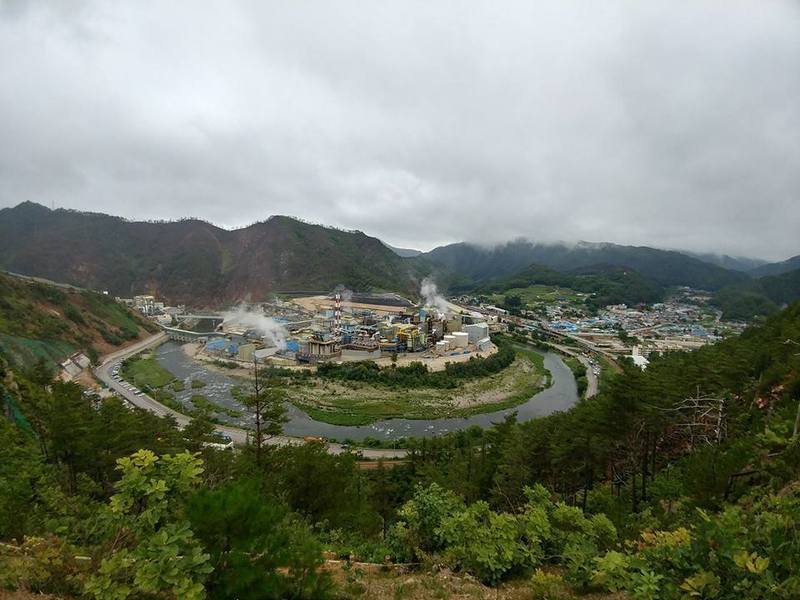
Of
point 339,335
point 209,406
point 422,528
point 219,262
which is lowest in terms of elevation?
point 209,406

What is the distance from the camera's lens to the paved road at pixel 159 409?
19648mm

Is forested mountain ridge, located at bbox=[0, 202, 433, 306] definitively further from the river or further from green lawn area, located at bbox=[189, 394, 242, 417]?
green lawn area, located at bbox=[189, 394, 242, 417]

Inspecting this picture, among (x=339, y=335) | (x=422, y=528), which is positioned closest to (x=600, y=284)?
(x=339, y=335)

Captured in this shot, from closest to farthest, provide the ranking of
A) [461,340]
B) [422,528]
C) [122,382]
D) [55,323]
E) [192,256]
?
[422,528] < [122,382] < [55,323] < [461,340] < [192,256]

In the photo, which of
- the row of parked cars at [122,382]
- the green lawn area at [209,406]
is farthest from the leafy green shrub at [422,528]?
the row of parked cars at [122,382]

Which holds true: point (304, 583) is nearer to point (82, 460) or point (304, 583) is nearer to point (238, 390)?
point (82, 460)

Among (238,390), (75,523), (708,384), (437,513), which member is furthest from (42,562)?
(238,390)

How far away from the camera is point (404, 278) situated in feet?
336

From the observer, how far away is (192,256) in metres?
91.2

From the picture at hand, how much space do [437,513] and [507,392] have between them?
90.2ft

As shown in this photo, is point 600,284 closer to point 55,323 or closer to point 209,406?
point 209,406

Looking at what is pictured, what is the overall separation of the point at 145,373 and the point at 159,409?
11.6 m

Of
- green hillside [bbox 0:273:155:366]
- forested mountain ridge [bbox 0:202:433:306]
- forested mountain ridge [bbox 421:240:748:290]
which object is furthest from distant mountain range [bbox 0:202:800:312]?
green hillside [bbox 0:273:155:366]

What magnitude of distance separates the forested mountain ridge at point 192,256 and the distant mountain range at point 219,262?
220 mm
